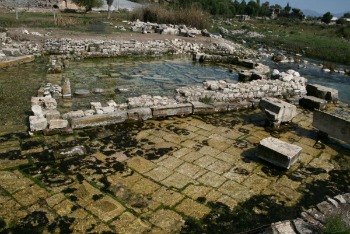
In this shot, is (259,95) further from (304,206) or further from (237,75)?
(304,206)

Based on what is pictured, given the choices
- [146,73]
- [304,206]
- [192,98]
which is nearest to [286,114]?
[192,98]

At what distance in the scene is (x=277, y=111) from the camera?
7.45 meters

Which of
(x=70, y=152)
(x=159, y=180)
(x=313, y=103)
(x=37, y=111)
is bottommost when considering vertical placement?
(x=159, y=180)

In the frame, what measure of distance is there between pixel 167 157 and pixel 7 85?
6.36 meters

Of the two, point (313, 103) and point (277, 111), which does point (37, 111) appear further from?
point (313, 103)

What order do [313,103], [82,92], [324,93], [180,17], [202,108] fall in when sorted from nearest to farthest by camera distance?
[202,108], [82,92], [313,103], [324,93], [180,17]

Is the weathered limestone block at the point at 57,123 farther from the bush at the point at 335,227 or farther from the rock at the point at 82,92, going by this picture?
the bush at the point at 335,227

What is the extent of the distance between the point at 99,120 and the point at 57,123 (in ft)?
3.06

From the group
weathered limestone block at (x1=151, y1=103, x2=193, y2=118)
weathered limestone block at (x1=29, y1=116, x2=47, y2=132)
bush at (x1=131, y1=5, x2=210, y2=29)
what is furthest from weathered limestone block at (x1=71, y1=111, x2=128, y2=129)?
bush at (x1=131, y1=5, x2=210, y2=29)

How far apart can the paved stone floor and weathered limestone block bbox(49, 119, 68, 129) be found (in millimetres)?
272

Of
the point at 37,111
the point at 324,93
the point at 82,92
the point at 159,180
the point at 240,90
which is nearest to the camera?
the point at 159,180

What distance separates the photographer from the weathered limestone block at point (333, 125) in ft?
21.5

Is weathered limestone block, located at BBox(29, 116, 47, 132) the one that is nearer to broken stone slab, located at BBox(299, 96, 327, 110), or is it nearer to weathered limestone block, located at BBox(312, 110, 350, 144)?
weathered limestone block, located at BBox(312, 110, 350, 144)

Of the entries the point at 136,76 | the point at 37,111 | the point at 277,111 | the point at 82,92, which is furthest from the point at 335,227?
the point at 136,76
